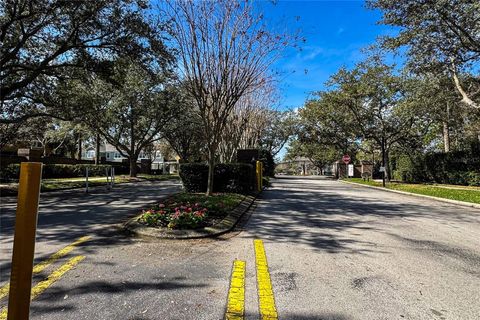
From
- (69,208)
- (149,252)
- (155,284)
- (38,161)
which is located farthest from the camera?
(69,208)

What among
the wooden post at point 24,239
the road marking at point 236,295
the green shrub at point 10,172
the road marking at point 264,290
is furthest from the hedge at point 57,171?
the wooden post at point 24,239

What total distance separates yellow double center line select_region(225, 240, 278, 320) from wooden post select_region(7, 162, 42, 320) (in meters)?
1.67

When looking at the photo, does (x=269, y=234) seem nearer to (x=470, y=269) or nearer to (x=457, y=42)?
(x=470, y=269)

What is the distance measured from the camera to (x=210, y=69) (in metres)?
11.8

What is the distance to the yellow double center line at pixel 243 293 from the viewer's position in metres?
3.24

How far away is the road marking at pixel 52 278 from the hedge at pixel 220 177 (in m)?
9.46

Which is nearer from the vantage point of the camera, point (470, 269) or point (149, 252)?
point (470, 269)

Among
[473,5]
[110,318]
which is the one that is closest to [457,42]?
[473,5]

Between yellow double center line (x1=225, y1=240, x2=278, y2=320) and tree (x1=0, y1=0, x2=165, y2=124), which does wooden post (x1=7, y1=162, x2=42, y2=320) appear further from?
tree (x1=0, y1=0, x2=165, y2=124)

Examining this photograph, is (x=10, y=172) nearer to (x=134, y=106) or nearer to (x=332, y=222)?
(x=134, y=106)

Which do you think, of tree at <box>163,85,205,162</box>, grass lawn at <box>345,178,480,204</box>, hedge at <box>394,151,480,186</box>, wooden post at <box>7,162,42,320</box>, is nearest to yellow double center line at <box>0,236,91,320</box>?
wooden post at <box>7,162,42,320</box>

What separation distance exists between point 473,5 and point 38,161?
14136 millimetres

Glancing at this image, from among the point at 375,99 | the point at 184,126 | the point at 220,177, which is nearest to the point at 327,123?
the point at 375,99

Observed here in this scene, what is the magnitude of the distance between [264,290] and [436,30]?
14.7 meters
